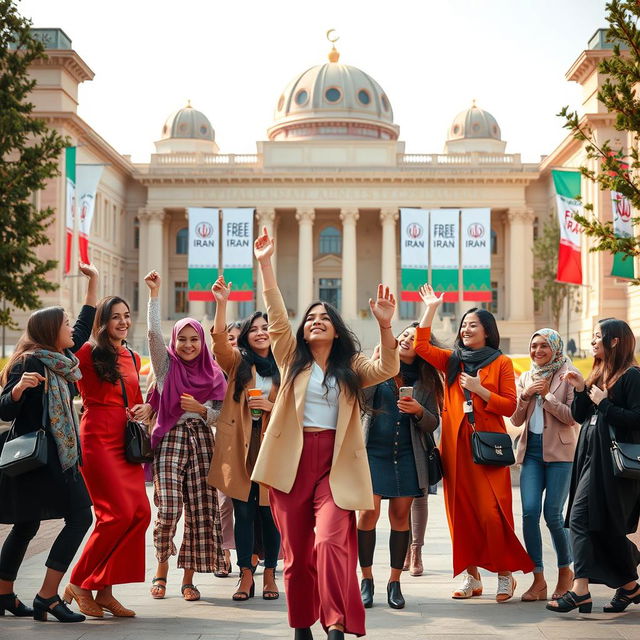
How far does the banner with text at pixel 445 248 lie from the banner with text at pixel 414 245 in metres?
0.34

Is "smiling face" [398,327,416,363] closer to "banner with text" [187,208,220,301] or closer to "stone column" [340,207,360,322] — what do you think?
"banner with text" [187,208,220,301]

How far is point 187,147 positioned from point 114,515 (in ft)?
222

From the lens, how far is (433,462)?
26.3 feet

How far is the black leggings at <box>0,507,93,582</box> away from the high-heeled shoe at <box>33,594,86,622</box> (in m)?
0.26

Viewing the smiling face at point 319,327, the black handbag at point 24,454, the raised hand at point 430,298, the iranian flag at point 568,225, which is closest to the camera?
the smiling face at point 319,327

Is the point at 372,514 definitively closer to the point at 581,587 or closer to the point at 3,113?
the point at 581,587

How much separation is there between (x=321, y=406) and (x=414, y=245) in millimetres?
33236

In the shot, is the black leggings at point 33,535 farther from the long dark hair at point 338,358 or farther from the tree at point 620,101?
Answer: the tree at point 620,101

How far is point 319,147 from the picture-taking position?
63969 mm

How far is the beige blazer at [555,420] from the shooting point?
317 inches

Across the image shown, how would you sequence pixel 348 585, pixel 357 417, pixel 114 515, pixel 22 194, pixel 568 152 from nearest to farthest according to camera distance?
pixel 348 585
pixel 357 417
pixel 114 515
pixel 22 194
pixel 568 152

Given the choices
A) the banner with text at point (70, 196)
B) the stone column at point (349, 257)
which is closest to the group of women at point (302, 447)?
the banner with text at point (70, 196)

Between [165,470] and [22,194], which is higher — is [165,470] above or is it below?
below

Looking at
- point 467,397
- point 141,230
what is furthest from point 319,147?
point 467,397
